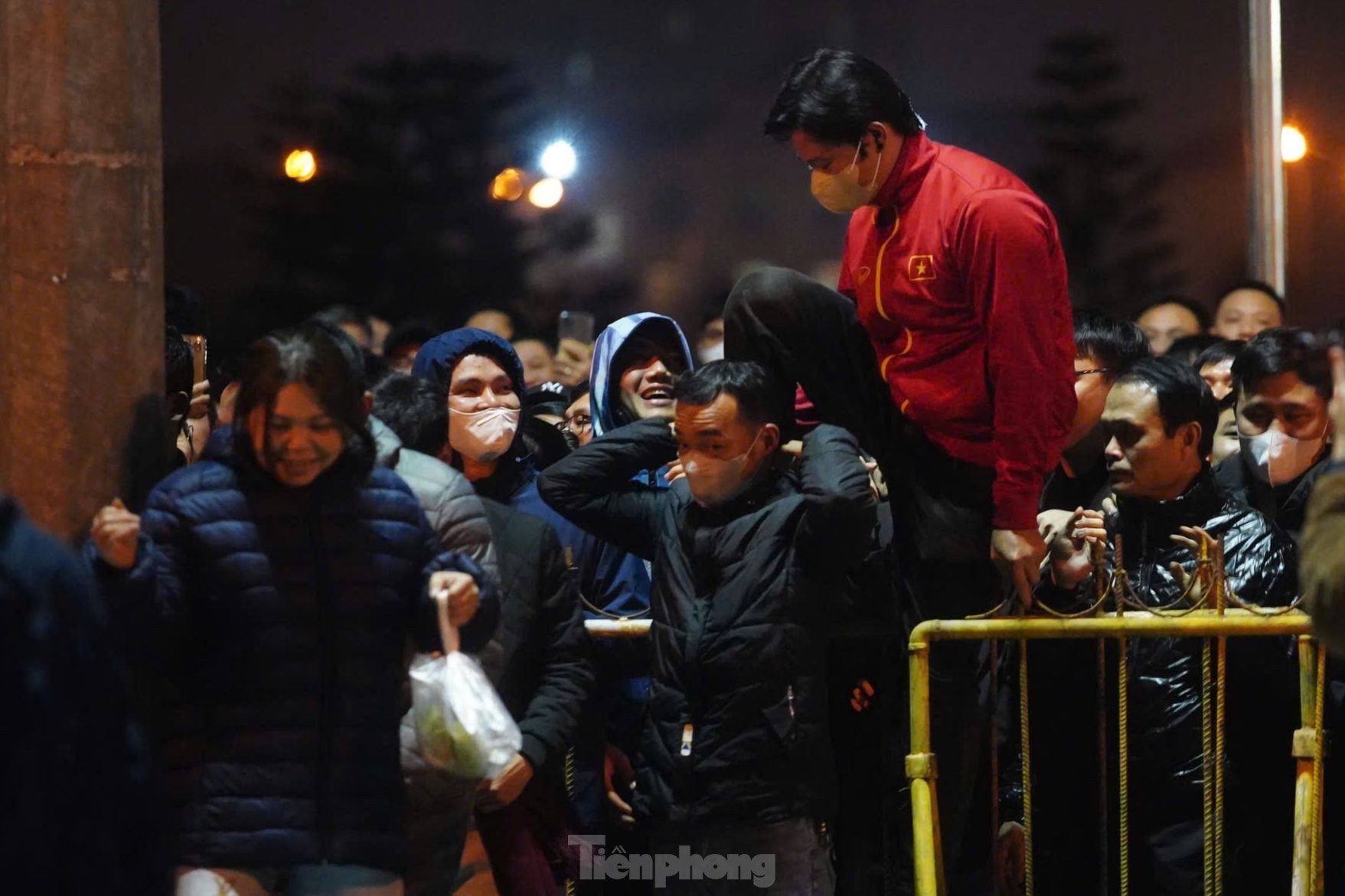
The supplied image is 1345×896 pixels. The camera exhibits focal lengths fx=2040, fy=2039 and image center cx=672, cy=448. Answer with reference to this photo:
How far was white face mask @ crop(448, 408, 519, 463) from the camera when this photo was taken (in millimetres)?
5637

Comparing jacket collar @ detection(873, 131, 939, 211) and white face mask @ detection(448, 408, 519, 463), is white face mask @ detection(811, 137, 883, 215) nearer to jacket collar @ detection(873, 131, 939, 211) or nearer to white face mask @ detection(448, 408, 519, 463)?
jacket collar @ detection(873, 131, 939, 211)

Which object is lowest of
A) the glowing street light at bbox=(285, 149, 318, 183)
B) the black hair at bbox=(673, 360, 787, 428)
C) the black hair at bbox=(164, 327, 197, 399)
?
the black hair at bbox=(673, 360, 787, 428)

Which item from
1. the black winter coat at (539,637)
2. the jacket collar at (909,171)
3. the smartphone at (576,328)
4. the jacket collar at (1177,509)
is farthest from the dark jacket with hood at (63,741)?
the smartphone at (576,328)

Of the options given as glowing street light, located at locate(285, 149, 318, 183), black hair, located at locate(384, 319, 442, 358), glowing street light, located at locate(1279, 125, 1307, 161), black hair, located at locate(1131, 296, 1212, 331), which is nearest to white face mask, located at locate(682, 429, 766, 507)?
black hair, located at locate(384, 319, 442, 358)

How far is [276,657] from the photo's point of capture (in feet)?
13.3

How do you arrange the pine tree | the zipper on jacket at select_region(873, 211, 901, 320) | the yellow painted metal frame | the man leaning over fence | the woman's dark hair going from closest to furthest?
1. the woman's dark hair
2. the yellow painted metal frame
3. the zipper on jacket at select_region(873, 211, 901, 320)
4. the man leaning over fence
5. the pine tree

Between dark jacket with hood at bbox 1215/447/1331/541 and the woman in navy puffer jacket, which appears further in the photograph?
dark jacket with hood at bbox 1215/447/1331/541

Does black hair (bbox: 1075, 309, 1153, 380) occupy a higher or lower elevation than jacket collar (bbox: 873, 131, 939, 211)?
lower

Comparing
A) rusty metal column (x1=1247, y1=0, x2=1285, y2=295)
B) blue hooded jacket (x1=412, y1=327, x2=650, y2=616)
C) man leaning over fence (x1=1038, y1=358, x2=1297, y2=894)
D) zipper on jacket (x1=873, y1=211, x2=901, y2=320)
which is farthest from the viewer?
rusty metal column (x1=1247, y1=0, x2=1285, y2=295)

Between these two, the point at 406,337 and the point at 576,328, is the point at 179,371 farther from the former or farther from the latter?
the point at 576,328

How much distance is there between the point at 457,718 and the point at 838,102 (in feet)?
5.97

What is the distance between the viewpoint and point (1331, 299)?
13734 millimetres

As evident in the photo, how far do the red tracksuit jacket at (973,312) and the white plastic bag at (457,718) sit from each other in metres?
1.36

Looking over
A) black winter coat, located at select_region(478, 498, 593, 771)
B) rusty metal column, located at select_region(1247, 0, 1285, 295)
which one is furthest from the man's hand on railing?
rusty metal column, located at select_region(1247, 0, 1285, 295)
